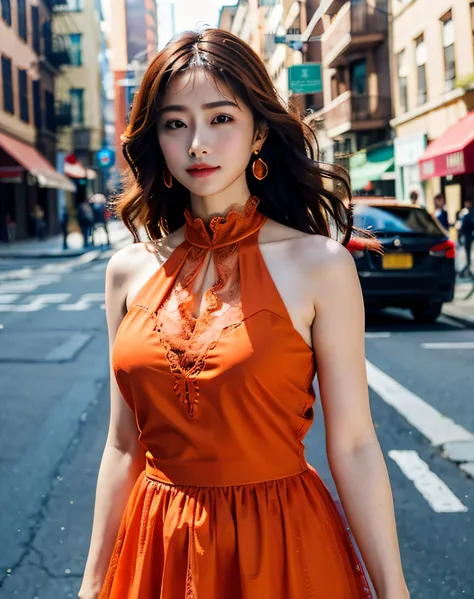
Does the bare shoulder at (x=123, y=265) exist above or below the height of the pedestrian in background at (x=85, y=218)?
below

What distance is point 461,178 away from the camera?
21.9m

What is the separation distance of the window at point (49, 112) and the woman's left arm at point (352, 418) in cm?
4327

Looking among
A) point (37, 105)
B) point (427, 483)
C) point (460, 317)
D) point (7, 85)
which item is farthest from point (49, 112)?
point (427, 483)

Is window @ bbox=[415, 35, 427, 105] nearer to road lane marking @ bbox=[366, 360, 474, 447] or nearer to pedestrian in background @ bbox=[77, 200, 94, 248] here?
pedestrian in background @ bbox=[77, 200, 94, 248]

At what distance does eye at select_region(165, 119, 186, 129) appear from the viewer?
176 cm

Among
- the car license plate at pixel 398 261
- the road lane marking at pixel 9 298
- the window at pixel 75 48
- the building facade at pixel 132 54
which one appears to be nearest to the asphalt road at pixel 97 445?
the car license plate at pixel 398 261

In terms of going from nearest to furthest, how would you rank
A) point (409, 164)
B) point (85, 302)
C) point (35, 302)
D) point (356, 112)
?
1. point (356, 112)
2. point (85, 302)
3. point (35, 302)
4. point (409, 164)

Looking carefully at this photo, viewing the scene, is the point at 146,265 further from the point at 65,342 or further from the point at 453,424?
the point at 65,342

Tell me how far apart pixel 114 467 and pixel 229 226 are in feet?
1.82

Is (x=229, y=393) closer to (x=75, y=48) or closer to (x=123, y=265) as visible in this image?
(x=123, y=265)

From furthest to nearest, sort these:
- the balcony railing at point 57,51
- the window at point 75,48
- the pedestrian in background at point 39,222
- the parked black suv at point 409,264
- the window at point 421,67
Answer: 1. the window at point 75,48
2. the balcony railing at point 57,51
3. the pedestrian in background at point 39,222
4. the window at point 421,67
5. the parked black suv at point 409,264

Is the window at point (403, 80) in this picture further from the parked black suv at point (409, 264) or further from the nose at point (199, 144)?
the nose at point (199, 144)

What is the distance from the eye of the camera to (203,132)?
1719mm

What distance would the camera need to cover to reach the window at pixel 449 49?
63.1ft
